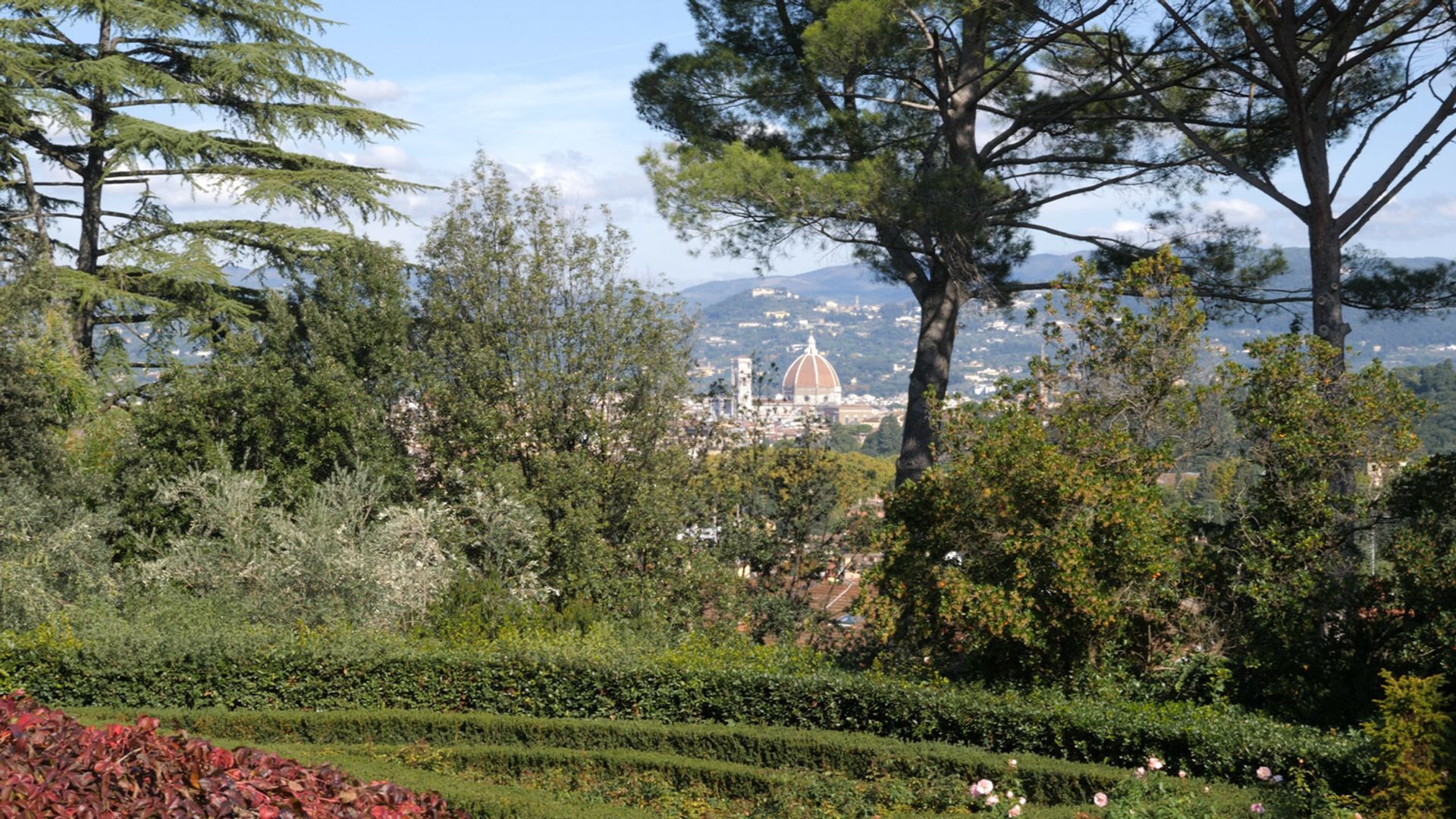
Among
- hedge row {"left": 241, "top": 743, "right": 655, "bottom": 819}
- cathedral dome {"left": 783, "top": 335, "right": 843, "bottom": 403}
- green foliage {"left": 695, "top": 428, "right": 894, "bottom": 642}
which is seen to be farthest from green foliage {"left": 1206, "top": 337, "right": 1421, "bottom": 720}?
cathedral dome {"left": 783, "top": 335, "right": 843, "bottom": 403}

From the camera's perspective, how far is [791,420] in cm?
1548

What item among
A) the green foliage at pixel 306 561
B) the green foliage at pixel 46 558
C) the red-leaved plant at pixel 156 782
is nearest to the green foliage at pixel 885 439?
the green foliage at pixel 306 561

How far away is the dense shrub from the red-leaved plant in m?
3.79

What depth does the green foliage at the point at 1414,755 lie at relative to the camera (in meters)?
5.21

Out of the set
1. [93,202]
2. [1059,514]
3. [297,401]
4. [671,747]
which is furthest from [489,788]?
[93,202]

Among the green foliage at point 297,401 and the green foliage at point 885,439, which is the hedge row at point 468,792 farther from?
the green foliage at point 885,439

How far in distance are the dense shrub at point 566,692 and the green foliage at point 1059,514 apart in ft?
2.26

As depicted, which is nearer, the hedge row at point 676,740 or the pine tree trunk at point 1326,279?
the hedge row at point 676,740

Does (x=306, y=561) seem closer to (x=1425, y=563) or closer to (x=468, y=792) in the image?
(x=468, y=792)

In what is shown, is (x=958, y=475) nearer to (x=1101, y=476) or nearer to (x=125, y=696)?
(x=1101, y=476)

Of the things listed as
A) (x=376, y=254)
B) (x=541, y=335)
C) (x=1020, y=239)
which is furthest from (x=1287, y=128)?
(x=376, y=254)

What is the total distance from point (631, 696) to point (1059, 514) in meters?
3.51

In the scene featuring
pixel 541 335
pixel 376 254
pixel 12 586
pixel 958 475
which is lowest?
pixel 12 586

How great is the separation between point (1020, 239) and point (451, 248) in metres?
7.39
